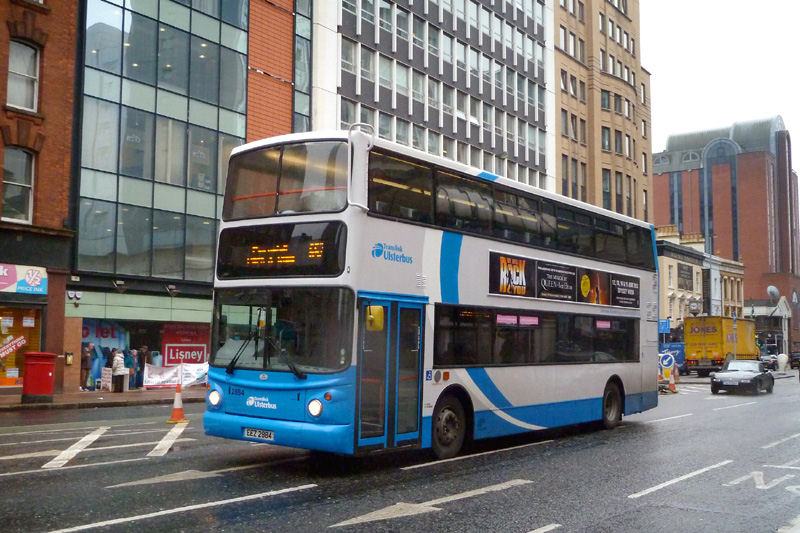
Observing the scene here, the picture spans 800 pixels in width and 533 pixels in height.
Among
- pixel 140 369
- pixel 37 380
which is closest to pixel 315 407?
pixel 37 380

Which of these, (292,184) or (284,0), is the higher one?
(284,0)

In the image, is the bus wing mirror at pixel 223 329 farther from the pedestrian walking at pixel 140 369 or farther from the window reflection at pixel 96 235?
the pedestrian walking at pixel 140 369

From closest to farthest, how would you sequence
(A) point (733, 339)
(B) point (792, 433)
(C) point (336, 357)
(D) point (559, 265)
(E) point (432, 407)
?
(C) point (336, 357) → (E) point (432, 407) → (D) point (559, 265) → (B) point (792, 433) → (A) point (733, 339)

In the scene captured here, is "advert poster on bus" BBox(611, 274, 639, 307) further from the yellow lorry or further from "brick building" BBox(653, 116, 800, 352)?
"brick building" BBox(653, 116, 800, 352)

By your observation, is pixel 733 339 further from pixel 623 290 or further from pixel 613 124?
pixel 623 290

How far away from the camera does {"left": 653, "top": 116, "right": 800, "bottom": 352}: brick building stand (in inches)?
4715

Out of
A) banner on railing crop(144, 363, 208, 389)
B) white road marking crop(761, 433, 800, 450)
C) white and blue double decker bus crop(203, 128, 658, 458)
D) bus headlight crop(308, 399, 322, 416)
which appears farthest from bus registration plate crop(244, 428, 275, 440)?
banner on railing crop(144, 363, 208, 389)

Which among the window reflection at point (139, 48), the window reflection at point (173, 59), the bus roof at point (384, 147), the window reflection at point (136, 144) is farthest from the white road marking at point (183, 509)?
the window reflection at point (173, 59)

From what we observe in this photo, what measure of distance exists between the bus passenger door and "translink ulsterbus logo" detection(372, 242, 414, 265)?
588mm

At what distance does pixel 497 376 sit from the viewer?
1273 centimetres

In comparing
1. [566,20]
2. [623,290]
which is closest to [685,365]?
[566,20]

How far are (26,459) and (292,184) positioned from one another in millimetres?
5239

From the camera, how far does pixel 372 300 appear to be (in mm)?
10273

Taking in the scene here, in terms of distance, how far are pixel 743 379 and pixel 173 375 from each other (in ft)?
70.4
